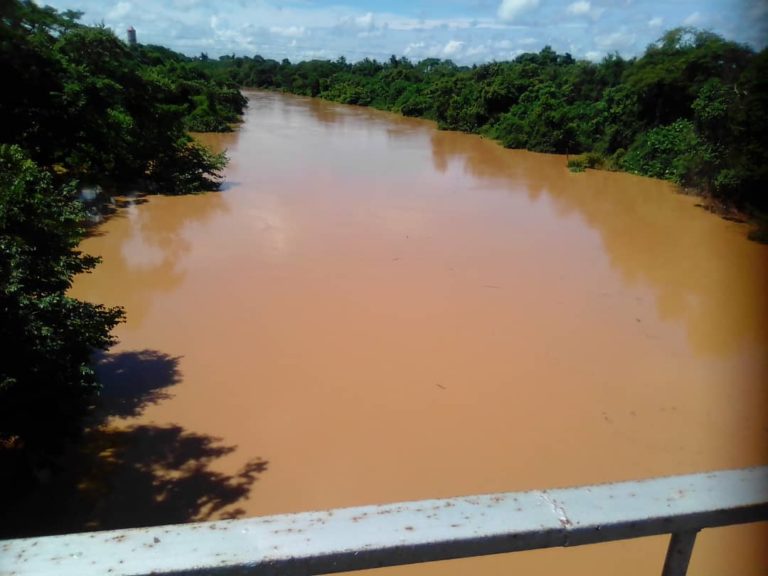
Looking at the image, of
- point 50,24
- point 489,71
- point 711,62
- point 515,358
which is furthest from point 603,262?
point 489,71

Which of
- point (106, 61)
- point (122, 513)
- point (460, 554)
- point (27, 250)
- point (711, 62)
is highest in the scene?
point (711, 62)

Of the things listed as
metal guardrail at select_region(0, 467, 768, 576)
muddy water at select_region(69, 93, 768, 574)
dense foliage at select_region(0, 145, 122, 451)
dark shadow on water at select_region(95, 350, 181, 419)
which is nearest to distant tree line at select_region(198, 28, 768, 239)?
muddy water at select_region(69, 93, 768, 574)

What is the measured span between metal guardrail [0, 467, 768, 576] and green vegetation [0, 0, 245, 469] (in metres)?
2.80

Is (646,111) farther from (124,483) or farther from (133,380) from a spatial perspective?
(124,483)

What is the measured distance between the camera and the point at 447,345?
21.5 feet

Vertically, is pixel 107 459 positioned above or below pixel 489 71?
below

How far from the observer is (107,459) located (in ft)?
14.6

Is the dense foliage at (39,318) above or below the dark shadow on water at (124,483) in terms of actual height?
above

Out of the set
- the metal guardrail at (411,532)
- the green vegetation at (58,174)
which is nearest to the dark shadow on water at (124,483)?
the green vegetation at (58,174)

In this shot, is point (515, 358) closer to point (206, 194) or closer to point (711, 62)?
point (206, 194)

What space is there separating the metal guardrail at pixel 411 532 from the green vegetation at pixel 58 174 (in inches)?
110

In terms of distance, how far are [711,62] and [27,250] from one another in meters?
17.5

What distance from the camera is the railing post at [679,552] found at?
105 cm

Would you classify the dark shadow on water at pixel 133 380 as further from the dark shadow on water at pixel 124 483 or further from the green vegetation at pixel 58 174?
the green vegetation at pixel 58 174
